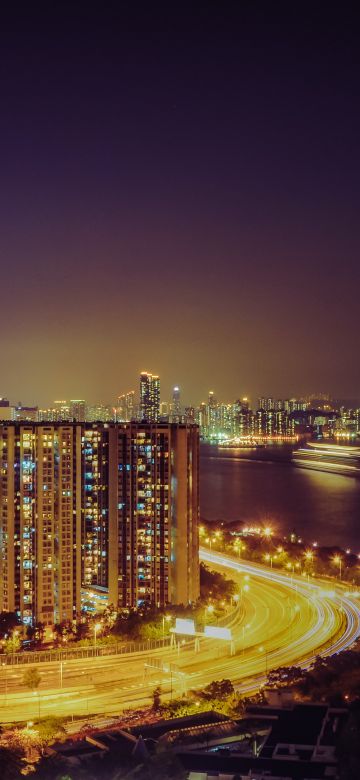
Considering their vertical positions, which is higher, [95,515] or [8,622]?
[95,515]

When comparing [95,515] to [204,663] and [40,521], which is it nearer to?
[40,521]

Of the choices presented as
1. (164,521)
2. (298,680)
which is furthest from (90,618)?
(298,680)

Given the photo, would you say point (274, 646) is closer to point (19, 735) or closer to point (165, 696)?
point (165, 696)

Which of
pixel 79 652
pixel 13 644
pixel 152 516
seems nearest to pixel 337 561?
pixel 152 516

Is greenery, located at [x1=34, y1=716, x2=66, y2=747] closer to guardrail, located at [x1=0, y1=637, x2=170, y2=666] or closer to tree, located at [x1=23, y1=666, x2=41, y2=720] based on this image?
tree, located at [x1=23, y1=666, x2=41, y2=720]

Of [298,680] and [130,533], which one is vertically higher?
[130,533]
